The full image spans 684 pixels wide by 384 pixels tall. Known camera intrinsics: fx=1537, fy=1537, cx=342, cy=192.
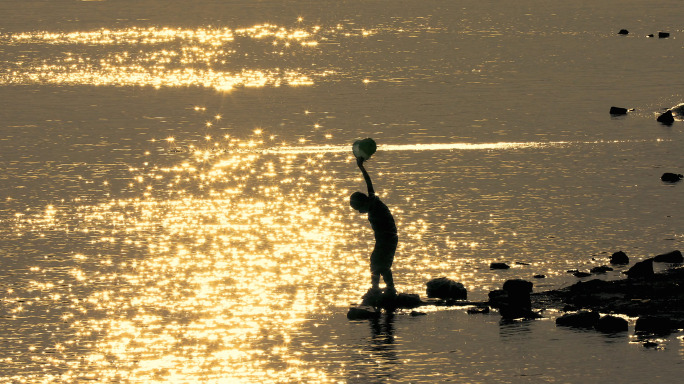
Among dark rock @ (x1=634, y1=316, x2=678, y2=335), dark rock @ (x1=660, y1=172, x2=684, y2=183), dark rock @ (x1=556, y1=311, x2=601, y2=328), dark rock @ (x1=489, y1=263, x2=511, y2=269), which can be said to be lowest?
dark rock @ (x1=634, y1=316, x2=678, y2=335)

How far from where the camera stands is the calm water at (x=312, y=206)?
20.5 metres

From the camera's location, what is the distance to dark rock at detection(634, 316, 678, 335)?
68.0 feet

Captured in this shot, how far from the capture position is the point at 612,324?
20.9 meters

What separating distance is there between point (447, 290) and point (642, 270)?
3131 mm

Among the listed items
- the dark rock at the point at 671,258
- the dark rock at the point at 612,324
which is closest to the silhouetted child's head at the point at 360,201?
the dark rock at the point at 612,324

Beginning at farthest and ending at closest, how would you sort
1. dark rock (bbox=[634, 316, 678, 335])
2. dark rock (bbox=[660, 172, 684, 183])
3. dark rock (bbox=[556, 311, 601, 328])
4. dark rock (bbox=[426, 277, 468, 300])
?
dark rock (bbox=[660, 172, 684, 183]) < dark rock (bbox=[426, 277, 468, 300]) < dark rock (bbox=[556, 311, 601, 328]) < dark rock (bbox=[634, 316, 678, 335])

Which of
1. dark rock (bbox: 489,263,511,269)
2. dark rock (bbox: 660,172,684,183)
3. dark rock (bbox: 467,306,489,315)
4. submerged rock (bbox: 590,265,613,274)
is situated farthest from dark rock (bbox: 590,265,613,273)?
dark rock (bbox: 660,172,684,183)

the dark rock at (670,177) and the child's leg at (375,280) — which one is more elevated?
the dark rock at (670,177)

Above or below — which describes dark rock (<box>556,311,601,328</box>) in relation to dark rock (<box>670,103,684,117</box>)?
below

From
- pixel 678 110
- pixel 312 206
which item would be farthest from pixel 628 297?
pixel 678 110

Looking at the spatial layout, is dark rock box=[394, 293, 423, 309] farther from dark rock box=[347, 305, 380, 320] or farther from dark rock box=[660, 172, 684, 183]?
dark rock box=[660, 172, 684, 183]

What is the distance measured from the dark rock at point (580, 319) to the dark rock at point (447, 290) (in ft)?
7.06

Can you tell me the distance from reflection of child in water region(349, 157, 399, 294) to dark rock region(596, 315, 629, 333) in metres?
3.30

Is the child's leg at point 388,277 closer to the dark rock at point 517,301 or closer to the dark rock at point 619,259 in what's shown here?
the dark rock at point 517,301
